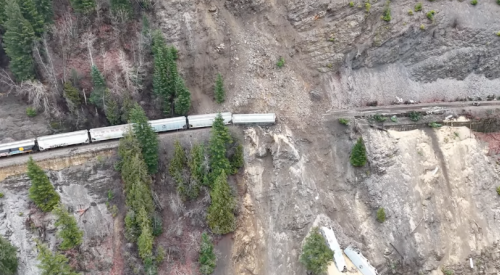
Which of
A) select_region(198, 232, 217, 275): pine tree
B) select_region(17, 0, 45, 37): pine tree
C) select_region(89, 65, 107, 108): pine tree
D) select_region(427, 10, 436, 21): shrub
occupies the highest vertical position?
select_region(17, 0, 45, 37): pine tree

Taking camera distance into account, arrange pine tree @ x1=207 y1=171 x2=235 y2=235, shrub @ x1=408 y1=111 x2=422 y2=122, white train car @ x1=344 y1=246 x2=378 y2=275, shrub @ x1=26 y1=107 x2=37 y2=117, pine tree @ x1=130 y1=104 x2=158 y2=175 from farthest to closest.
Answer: shrub @ x1=408 y1=111 x2=422 y2=122 < shrub @ x1=26 y1=107 x2=37 y2=117 < pine tree @ x1=130 y1=104 x2=158 y2=175 < white train car @ x1=344 y1=246 x2=378 y2=275 < pine tree @ x1=207 y1=171 x2=235 y2=235

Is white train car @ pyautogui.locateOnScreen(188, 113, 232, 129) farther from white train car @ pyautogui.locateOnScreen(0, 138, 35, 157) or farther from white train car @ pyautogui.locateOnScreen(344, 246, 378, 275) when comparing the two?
white train car @ pyautogui.locateOnScreen(344, 246, 378, 275)

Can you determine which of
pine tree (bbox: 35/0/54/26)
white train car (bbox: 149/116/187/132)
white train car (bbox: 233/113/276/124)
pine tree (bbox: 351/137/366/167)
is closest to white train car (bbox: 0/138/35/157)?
white train car (bbox: 149/116/187/132)

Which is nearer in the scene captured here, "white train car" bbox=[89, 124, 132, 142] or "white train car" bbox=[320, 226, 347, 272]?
"white train car" bbox=[320, 226, 347, 272]

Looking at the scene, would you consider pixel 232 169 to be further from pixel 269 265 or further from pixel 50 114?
pixel 50 114

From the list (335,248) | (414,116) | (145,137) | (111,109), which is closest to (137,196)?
(145,137)

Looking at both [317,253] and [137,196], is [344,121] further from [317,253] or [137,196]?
[137,196]
